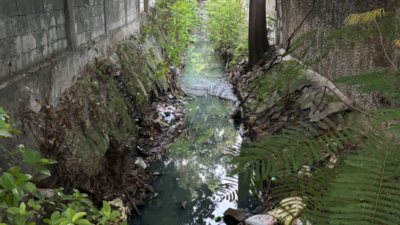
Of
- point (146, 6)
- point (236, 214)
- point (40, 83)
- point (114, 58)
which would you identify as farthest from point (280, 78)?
point (146, 6)

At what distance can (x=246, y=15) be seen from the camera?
12906 millimetres

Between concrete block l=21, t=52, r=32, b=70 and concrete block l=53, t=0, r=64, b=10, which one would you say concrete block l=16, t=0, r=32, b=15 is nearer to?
concrete block l=21, t=52, r=32, b=70

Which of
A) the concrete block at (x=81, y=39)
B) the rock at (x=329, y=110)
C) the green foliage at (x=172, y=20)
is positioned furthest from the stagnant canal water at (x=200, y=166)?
the concrete block at (x=81, y=39)

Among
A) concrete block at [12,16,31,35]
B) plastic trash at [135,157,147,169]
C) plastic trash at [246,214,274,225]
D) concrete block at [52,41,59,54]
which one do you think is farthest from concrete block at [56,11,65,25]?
plastic trash at [246,214,274,225]

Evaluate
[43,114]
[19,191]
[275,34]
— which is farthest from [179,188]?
[275,34]

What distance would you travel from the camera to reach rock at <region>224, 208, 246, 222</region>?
3.87m

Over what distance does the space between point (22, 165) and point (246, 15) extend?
1152cm

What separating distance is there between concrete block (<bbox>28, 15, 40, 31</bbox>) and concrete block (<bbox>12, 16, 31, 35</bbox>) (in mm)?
56

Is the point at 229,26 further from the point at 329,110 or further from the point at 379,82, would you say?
the point at 379,82

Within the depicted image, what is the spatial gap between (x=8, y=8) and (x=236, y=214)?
3.20 meters

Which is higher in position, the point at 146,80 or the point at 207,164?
the point at 146,80

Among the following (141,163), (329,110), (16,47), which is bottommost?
(141,163)

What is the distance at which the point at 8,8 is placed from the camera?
292 cm

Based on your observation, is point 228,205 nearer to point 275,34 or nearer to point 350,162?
point 350,162
